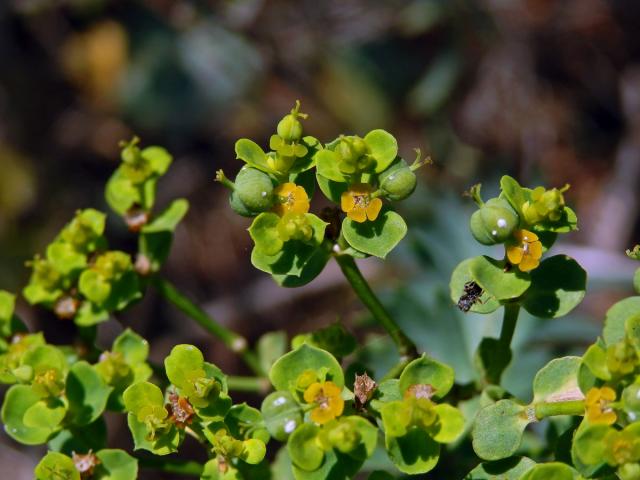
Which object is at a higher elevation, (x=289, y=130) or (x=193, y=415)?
(x=289, y=130)

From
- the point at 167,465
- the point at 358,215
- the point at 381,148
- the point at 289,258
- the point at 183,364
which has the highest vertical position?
the point at 381,148

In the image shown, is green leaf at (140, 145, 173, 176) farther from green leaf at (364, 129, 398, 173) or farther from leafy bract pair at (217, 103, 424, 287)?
green leaf at (364, 129, 398, 173)

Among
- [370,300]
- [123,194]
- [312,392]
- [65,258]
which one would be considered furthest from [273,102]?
[312,392]

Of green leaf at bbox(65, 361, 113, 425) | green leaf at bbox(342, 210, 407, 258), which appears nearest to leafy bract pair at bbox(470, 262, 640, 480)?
green leaf at bbox(342, 210, 407, 258)

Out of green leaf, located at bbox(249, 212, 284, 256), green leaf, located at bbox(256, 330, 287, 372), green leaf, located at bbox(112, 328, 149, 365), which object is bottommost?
green leaf, located at bbox(256, 330, 287, 372)

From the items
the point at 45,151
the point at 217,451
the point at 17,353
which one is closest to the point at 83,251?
the point at 17,353

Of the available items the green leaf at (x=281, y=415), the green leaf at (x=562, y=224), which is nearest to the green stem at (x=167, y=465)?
the green leaf at (x=281, y=415)

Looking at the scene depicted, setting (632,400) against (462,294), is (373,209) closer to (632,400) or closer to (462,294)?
(462,294)
